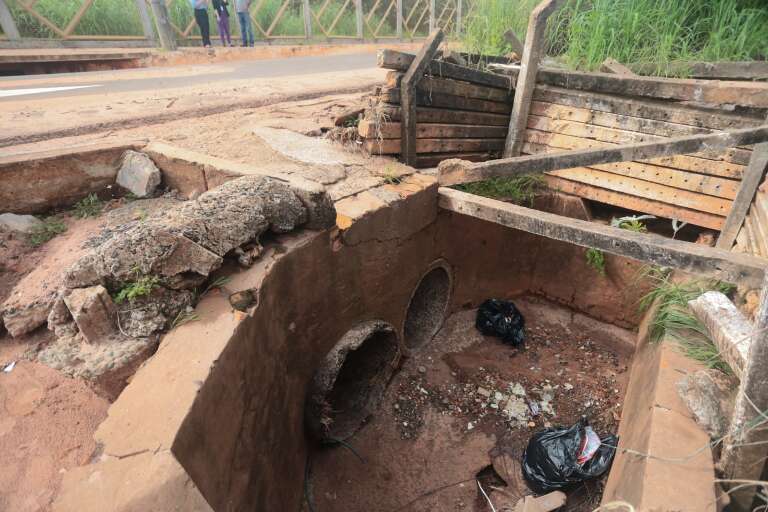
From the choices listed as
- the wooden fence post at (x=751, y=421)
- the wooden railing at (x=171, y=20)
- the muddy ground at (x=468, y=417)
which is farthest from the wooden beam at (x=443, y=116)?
the wooden fence post at (x=751, y=421)

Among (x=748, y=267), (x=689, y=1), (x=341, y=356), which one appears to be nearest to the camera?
(x=748, y=267)

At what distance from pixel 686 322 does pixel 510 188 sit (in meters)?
2.19

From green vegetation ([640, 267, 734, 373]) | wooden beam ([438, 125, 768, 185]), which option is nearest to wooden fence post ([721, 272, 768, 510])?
green vegetation ([640, 267, 734, 373])

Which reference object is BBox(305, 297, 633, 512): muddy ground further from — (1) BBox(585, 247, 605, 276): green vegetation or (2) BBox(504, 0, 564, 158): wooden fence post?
(2) BBox(504, 0, 564, 158): wooden fence post

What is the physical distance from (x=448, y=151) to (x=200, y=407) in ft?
11.5

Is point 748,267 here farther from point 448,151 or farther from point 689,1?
point 689,1

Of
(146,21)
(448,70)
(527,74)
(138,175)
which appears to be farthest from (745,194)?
(146,21)

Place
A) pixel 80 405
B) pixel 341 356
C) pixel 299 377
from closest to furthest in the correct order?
pixel 80 405 → pixel 299 377 → pixel 341 356

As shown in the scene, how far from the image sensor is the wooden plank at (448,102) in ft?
12.0

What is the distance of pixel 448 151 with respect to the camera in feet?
14.3

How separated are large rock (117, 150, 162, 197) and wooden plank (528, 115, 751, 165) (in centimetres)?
390

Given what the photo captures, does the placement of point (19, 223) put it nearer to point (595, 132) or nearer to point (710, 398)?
point (710, 398)

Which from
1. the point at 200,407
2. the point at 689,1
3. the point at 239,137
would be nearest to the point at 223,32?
the point at 239,137

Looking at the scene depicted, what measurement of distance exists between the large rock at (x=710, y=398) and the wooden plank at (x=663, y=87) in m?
2.53
